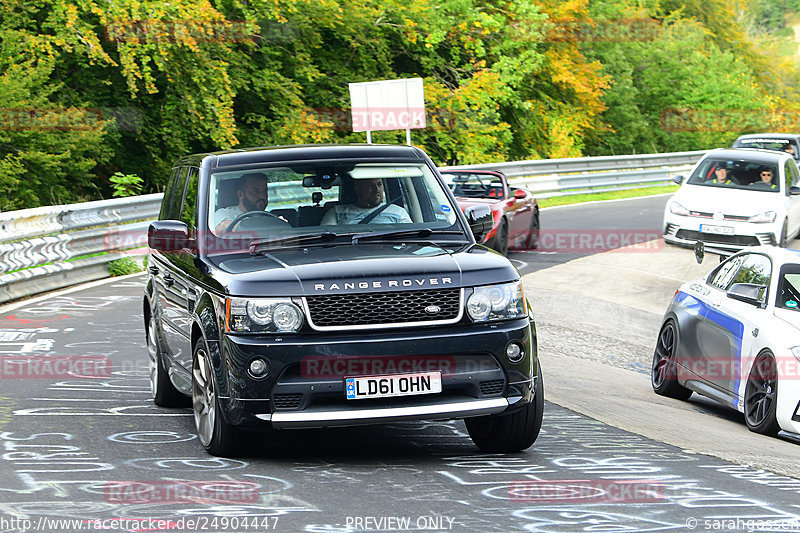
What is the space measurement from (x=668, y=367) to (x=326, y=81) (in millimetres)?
26852

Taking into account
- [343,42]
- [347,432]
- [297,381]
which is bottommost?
[347,432]

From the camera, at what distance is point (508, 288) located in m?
6.65

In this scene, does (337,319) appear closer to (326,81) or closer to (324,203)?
(324,203)

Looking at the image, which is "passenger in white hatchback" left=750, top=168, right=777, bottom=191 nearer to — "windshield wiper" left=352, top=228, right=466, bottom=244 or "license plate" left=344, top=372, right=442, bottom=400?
"windshield wiper" left=352, top=228, right=466, bottom=244

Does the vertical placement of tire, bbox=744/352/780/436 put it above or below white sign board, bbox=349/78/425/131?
below

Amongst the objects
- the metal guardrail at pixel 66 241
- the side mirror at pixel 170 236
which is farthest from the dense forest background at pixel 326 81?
the side mirror at pixel 170 236

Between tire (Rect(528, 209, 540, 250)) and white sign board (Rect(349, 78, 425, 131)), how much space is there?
338 inches

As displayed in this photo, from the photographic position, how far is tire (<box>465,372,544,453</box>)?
270 inches

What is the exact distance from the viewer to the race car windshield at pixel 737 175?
20.5 metres

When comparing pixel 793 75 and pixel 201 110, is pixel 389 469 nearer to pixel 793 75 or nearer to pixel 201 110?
pixel 201 110

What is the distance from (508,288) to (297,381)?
1275mm

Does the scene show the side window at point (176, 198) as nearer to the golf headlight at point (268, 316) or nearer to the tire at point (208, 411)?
the tire at point (208, 411)

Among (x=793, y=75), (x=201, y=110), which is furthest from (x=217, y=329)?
(x=793, y=75)

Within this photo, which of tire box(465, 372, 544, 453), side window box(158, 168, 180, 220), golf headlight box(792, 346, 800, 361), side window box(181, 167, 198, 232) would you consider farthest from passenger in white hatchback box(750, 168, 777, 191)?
tire box(465, 372, 544, 453)
